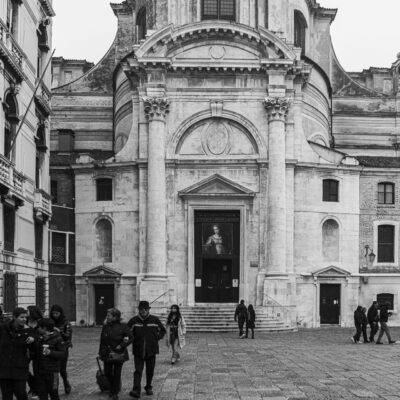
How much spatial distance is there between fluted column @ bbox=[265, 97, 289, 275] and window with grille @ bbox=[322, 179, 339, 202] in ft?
11.2

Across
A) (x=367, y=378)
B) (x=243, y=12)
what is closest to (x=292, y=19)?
(x=243, y=12)

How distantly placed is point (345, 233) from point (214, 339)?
15276 millimetres

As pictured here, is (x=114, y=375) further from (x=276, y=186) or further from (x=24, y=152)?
(x=276, y=186)

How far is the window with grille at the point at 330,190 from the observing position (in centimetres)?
5209

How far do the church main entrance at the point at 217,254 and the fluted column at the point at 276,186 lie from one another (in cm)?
233

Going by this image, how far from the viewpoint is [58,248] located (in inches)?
2025

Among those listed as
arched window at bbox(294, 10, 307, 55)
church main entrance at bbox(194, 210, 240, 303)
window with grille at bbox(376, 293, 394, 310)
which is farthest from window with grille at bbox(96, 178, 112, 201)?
window with grille at bbox(376, 293, 394, 310)

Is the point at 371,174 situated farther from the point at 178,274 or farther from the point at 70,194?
the point at 70,194

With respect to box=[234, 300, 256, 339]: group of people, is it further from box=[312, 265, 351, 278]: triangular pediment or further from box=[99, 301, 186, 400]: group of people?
A: box=[99, 301, 186, 400]: group of people

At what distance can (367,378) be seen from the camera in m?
21.8

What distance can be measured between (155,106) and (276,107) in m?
6.98

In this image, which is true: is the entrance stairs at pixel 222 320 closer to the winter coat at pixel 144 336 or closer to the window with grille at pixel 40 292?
the window with grille at pixel 40 292

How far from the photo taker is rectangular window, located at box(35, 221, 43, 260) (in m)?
40.6

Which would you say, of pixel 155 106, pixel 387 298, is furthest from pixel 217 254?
pixel 387 298
